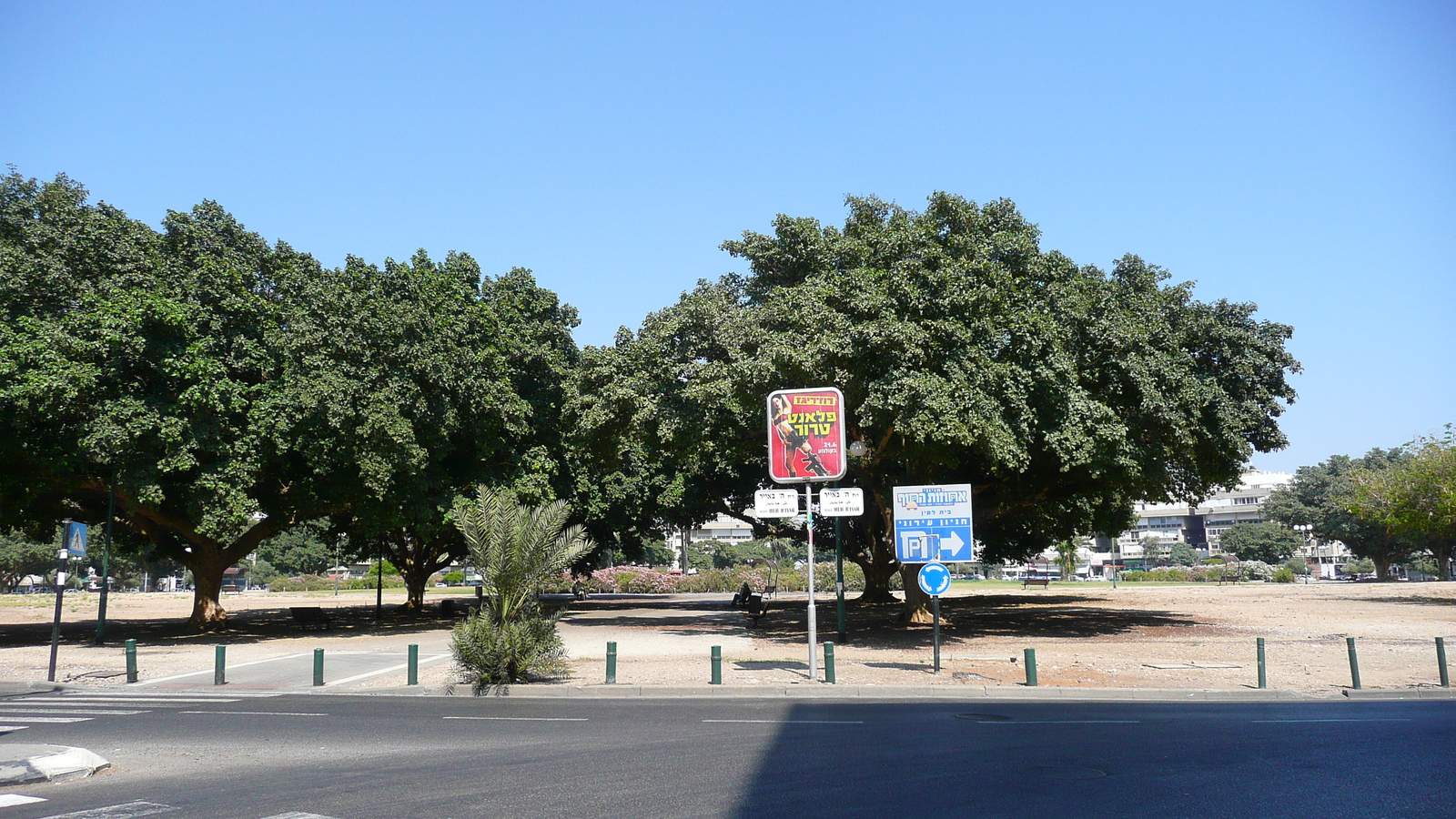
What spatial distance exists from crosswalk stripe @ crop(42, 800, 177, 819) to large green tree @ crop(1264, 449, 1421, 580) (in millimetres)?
71142

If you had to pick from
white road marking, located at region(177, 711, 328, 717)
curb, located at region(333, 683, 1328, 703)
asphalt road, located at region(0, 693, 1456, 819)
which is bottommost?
curb, located at region(333, 683, 1328, 703)

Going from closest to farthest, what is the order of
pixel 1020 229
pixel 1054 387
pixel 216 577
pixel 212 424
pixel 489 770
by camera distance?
pixel 489 770 < pixel 1054 387 < pixel 212 424 < pixel 1020 229 < pixel 216 577

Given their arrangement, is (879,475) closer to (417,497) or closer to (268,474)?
(417,497)

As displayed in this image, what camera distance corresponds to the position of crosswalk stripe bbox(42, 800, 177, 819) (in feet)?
Result: 23.4

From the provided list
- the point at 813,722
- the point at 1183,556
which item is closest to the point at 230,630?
the point at 813,722

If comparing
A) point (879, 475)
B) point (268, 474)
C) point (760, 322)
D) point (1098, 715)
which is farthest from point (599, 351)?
point (1098, 715)

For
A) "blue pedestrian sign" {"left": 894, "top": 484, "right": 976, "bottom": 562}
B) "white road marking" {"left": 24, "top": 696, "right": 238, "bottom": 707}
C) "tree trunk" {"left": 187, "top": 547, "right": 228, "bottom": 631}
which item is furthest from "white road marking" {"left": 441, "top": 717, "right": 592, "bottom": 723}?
"tree trunk" {"left": 187, "top": 547, "right": 228, "bottom": 631}

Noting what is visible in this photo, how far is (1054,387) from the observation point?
68.4ft

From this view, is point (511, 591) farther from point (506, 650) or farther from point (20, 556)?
point (20, 556)

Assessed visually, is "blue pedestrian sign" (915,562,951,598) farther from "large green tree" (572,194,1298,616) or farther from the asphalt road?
"large green tree" (572,194,1298,616)

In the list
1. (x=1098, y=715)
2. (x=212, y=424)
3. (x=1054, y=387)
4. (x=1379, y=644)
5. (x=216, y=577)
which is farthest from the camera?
(x=216, y=577)

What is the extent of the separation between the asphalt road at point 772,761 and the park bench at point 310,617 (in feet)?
60.8

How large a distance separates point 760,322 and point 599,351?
21.4 feet

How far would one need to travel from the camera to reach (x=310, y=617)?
31625 millimetres
